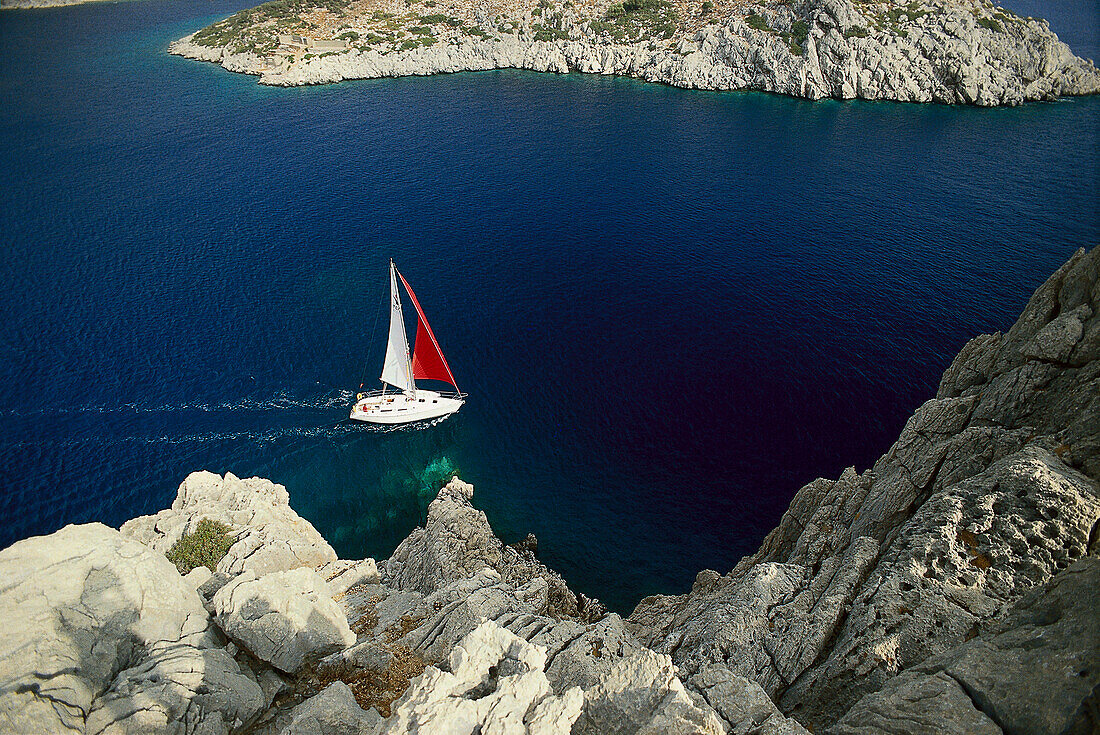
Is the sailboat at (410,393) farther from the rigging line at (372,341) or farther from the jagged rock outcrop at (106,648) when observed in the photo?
the jagged rock outcrop at (106,648)

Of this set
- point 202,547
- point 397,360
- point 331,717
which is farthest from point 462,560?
point 397,360

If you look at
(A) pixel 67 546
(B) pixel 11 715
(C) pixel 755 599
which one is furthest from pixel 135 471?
(C) pixel 755 599

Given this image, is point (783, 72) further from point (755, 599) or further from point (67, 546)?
point (67, 546)

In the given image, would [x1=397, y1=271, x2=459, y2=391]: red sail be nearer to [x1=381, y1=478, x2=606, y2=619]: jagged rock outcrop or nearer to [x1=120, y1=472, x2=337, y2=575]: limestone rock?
[x1=381, y1=478, x2=606, y2=619]: jagged rock outcrop

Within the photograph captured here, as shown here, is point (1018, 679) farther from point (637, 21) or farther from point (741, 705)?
point (637, 21)

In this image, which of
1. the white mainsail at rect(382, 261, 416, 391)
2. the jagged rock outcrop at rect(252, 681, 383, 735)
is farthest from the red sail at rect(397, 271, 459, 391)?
the jagged rock outcrop at rect(252, 681, 383, 735)

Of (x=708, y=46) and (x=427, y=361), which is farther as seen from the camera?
(x=708, y=46)

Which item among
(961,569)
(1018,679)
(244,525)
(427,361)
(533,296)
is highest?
(1018,679)
